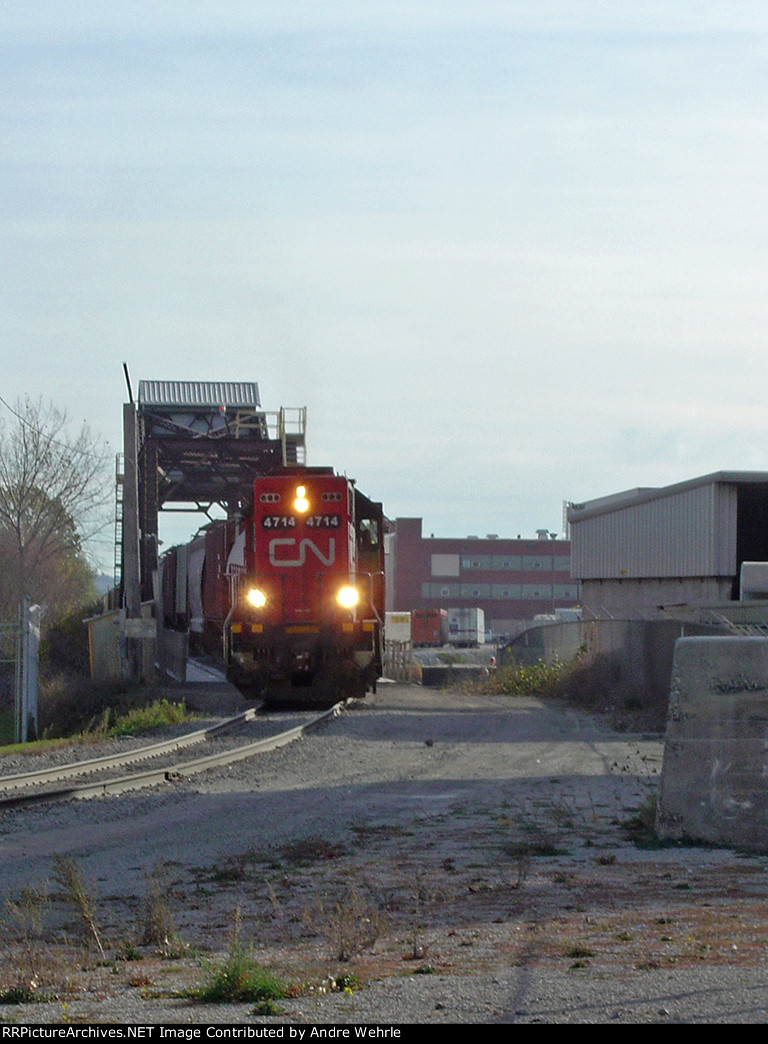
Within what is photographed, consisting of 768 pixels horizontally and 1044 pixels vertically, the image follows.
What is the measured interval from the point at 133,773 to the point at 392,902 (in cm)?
754

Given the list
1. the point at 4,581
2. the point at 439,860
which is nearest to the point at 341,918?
the point at 439,860

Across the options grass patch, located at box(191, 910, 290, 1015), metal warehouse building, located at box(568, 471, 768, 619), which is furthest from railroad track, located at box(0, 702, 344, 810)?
metal warehouse building, located at box(568, 471, 768, 619)

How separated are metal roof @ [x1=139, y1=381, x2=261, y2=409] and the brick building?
194ft

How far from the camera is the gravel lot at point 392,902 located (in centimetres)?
525

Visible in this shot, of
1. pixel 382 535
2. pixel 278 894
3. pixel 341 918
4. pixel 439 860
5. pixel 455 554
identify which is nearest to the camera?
pixel 341 918

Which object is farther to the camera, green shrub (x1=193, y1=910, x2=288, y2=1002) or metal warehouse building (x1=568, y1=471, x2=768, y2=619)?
metal warehouse building (x1=568, y1=471, x2=768, y2=619)

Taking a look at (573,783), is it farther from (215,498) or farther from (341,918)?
(215,498)

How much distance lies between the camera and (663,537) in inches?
1516

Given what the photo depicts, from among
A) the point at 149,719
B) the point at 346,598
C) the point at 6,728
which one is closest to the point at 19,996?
the point at 149,719

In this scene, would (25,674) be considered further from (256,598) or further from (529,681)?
(529,681)

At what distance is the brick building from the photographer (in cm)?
10762

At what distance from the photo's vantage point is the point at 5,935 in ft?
22.2

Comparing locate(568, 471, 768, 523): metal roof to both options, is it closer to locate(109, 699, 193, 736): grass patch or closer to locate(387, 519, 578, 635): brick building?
locate(109, 699, 193, 736): grass patch

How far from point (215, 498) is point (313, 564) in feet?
86.3
